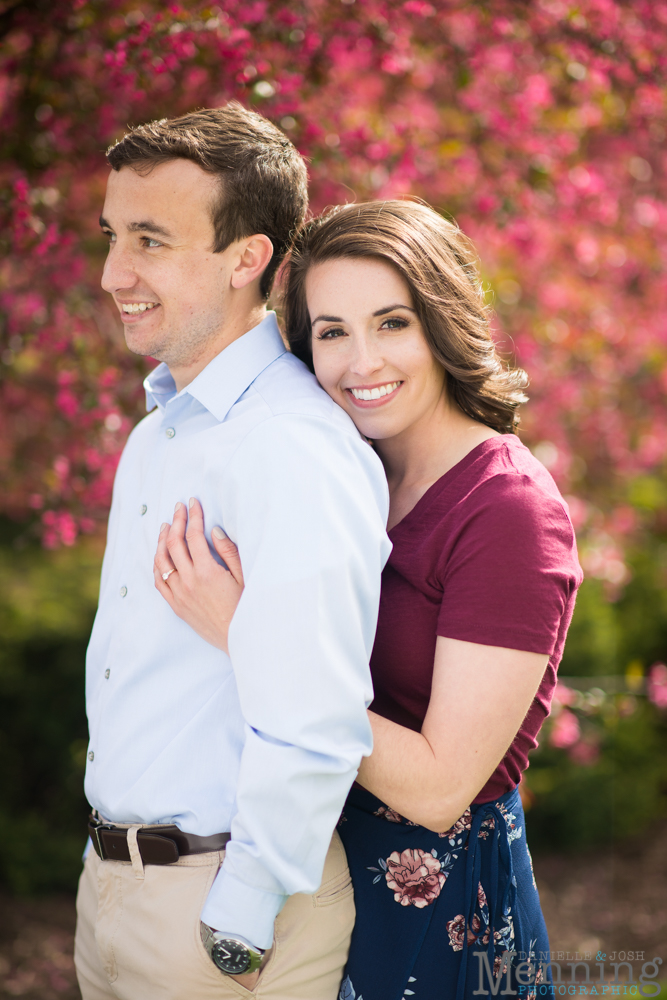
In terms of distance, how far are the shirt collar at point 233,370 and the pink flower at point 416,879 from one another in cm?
105

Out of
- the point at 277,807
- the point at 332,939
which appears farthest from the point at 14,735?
the point at 277,807

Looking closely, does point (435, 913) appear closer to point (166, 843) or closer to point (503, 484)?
point (166, 843)

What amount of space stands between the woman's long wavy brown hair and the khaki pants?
1.13 meters

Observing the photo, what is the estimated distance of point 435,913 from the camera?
176cm

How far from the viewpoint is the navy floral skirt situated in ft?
5.76

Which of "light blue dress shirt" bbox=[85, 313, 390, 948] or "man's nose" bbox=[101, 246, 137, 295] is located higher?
"man's nose" bbox=[101, 246, 137, 295]

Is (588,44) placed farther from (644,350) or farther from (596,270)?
(644,350)

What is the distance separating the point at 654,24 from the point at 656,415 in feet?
9.55

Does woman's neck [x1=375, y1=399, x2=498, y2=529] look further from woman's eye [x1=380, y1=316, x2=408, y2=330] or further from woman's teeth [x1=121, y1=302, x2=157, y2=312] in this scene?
woman's teeth [x1=121, y1=302, x2=157, y2=312]

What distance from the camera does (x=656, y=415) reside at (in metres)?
5.58

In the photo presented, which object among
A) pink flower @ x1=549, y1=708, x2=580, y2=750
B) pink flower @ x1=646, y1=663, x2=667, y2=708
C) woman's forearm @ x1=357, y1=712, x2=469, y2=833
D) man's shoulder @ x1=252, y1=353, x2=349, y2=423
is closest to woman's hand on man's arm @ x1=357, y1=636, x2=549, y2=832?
woman's forearm @ x1=357, y1=712, x2=469, y2=833

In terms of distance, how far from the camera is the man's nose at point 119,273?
1816mm

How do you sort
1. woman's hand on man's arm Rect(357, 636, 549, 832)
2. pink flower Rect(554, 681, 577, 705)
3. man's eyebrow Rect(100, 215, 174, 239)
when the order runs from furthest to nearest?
1. pink flower Rect(554, 681, 577, 705)
2. man's eyebrow Rect(100, 215, 174, 239)
3. woman's hand on man's arm Rect(357, 636, 549, 832)

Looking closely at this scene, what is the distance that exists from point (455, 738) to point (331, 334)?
96 cm
